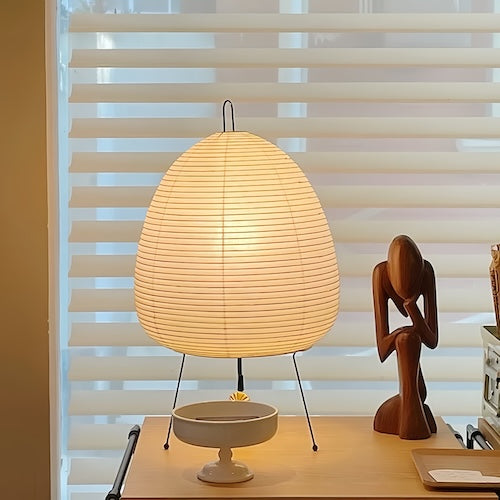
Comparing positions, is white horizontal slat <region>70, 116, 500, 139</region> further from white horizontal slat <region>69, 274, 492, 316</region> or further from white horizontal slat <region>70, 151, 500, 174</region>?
white horizontal slat <region>69, 274, 492, 316</region>

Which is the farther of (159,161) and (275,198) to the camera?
(159,161)

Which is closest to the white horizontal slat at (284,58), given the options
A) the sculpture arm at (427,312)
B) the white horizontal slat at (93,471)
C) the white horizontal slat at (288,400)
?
the sculpture arm at (427,312)

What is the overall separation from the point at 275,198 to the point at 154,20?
0.65 meters

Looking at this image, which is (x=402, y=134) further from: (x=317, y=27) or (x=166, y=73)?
(x=166, y=73)

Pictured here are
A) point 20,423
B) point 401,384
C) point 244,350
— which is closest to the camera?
point 244,350

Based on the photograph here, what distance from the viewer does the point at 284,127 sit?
2.04 m

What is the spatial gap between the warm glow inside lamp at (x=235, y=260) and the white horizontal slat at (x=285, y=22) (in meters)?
0.50

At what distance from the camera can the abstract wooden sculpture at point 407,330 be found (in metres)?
1.71

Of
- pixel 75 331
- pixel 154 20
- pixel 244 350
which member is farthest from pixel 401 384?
pixel 154 20

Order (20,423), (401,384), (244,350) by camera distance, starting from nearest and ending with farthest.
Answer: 1. (244,350)
2. (401,384)
3. (20,423)

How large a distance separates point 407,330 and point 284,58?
2.09ft

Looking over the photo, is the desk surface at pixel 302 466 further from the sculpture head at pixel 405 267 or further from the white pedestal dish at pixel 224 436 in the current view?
the sculpture head at pixel 405 267

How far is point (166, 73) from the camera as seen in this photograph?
2.07 meters

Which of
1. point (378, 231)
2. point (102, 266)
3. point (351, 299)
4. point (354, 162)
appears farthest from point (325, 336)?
point (102, 266)
